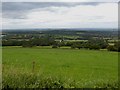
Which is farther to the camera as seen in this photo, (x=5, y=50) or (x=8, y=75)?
(x=5, y=50)

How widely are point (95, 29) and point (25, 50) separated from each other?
7.31 meters

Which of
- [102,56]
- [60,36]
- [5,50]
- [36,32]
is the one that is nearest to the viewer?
[36,32]

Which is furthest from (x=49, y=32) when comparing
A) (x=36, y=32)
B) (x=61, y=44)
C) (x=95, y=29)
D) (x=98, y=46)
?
(x=98, y=46)

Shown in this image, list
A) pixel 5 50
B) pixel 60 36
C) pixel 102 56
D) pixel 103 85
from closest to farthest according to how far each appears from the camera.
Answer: pixel 103 85 → pixel 60 36 → pixel 5 50 → pixel 102 56

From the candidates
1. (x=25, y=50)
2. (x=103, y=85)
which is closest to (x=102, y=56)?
(x=25, y=50)

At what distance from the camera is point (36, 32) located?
591 inches

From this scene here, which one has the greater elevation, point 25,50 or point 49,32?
point 49,32

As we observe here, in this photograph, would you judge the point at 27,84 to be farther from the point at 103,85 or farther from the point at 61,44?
the point at 61,44

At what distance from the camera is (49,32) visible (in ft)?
52.0

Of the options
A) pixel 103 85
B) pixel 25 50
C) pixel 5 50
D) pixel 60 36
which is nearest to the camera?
pixel 103 85

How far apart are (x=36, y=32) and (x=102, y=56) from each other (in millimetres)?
9251

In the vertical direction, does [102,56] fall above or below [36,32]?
below

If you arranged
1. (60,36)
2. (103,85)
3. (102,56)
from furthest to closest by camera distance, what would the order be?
(102,56) → (60,36) → (103,85)

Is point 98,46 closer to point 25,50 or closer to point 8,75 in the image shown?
point 25,50
